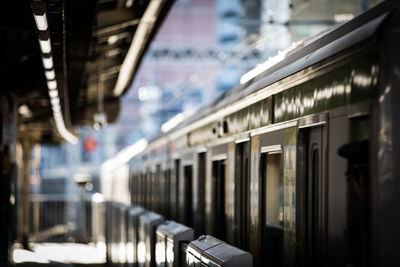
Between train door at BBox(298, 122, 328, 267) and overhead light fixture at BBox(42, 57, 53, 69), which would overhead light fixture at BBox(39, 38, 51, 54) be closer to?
overhead light fixture at BBox(42, 57, 53, 69)

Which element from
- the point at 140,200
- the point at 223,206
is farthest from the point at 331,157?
the point at 140,200

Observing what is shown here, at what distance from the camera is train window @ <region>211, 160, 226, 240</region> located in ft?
30.6

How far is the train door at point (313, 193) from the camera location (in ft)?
17.1

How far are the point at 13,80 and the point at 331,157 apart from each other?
32.5 ft

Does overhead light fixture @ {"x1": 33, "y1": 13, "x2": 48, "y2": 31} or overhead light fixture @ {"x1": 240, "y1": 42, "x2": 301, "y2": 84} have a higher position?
overhead light fixture @ {"x1": 33, "y1": 13, "x2": 48, "y2": 31}

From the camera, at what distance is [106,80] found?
19.6 metres

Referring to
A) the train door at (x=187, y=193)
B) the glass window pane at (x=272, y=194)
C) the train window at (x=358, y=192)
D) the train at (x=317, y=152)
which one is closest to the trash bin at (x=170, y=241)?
the train at (x=317, y=152)

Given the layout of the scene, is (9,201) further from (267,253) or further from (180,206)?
(267,253)

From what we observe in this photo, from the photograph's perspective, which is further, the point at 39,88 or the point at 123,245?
the point at 39,88

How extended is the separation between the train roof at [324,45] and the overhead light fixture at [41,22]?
187 cm

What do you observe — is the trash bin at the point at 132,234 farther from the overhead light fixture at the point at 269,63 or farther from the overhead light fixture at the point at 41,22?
the overhead light fixture at the point at 41,22

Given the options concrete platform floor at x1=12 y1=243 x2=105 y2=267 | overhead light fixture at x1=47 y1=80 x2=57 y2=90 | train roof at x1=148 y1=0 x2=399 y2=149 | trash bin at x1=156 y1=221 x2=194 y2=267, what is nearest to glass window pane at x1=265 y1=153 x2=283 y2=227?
train roof at x1=148 y1=0 x2=399 y2=149

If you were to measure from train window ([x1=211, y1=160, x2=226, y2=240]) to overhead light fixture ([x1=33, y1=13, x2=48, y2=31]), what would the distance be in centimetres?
251

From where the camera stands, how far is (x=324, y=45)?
546cm
